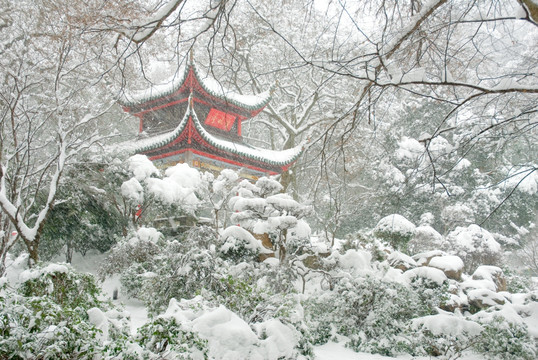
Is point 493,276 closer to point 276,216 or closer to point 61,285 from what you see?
point 276,216

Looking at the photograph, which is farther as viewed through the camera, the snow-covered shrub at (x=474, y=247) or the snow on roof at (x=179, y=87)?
the snow-covered shrub at (x=474, y=247)

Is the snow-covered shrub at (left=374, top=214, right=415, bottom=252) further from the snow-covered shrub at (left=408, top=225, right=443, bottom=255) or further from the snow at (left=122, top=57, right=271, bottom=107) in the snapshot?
the snow at (left=122, top=57, right=271, bottom=107)

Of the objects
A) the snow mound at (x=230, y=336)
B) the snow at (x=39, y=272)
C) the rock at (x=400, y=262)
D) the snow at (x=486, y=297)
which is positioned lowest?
the snow mound at (x=230, y=336)

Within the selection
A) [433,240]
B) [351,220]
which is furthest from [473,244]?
[351,220]

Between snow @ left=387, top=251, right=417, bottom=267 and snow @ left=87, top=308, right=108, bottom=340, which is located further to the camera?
snow @ left=387, top=251, right=417, bottom=267

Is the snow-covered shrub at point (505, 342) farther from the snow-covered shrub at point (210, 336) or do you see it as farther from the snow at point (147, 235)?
the snow at point (147, 235)

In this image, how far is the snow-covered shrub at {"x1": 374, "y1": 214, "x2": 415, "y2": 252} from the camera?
29.5ft

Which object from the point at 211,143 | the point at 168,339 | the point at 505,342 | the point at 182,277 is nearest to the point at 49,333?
the point at 168,339

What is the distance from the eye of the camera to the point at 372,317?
16.8 feet

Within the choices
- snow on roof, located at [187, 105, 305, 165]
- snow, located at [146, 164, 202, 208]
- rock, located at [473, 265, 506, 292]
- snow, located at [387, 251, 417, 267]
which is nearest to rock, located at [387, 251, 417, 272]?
snow, located at [387, 251, 417, 267]

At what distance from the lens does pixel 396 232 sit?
9008 mm

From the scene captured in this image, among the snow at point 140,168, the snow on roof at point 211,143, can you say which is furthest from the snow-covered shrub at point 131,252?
the snow on roof at point 211,143

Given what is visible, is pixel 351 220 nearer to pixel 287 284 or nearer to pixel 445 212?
pixel 445 212

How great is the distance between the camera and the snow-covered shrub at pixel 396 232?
8984mm
